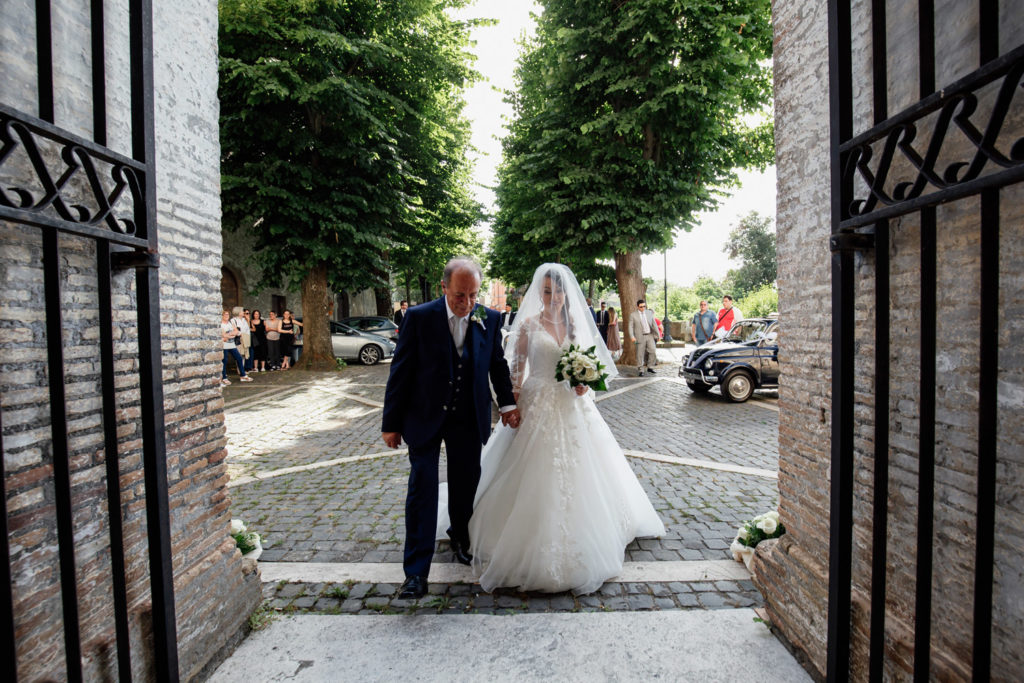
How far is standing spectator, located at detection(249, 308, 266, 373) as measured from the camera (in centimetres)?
1622

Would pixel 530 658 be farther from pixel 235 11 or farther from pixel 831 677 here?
pixel 235 11

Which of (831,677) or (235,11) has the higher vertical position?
(235,11)

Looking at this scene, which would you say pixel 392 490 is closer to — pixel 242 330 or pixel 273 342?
pixel 242 330

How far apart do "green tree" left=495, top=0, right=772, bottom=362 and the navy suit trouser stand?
10933mm

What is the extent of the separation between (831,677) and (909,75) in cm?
245

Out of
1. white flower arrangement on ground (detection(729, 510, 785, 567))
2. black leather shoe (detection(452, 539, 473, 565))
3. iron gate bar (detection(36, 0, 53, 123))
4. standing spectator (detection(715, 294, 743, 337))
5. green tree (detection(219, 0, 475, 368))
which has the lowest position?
black leather shoe (detection(452, 539, 473, 565))

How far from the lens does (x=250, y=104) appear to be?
38.0 ft

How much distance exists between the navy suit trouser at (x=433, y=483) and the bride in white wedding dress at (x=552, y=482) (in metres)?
0.18

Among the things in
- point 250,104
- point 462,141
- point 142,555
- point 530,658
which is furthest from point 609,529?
point 462,141

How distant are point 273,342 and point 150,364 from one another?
15.2 m

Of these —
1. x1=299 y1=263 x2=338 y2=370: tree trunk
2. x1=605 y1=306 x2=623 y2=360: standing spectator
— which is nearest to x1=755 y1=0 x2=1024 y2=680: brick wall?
x1=299 y1=263 x2=338 y2=370: tree trunk

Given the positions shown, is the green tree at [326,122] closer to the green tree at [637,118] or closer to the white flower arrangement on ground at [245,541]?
the green tree at [637,118]

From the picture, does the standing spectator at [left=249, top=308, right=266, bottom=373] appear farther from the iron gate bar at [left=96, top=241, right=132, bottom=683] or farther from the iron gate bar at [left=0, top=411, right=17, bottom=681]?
the iron gate bar at [left=0, top=411, right=17, bottom=681]

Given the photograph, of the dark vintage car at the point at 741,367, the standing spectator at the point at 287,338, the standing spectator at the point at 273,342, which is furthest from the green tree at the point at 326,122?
the dark vintage car at the point at 741,367
